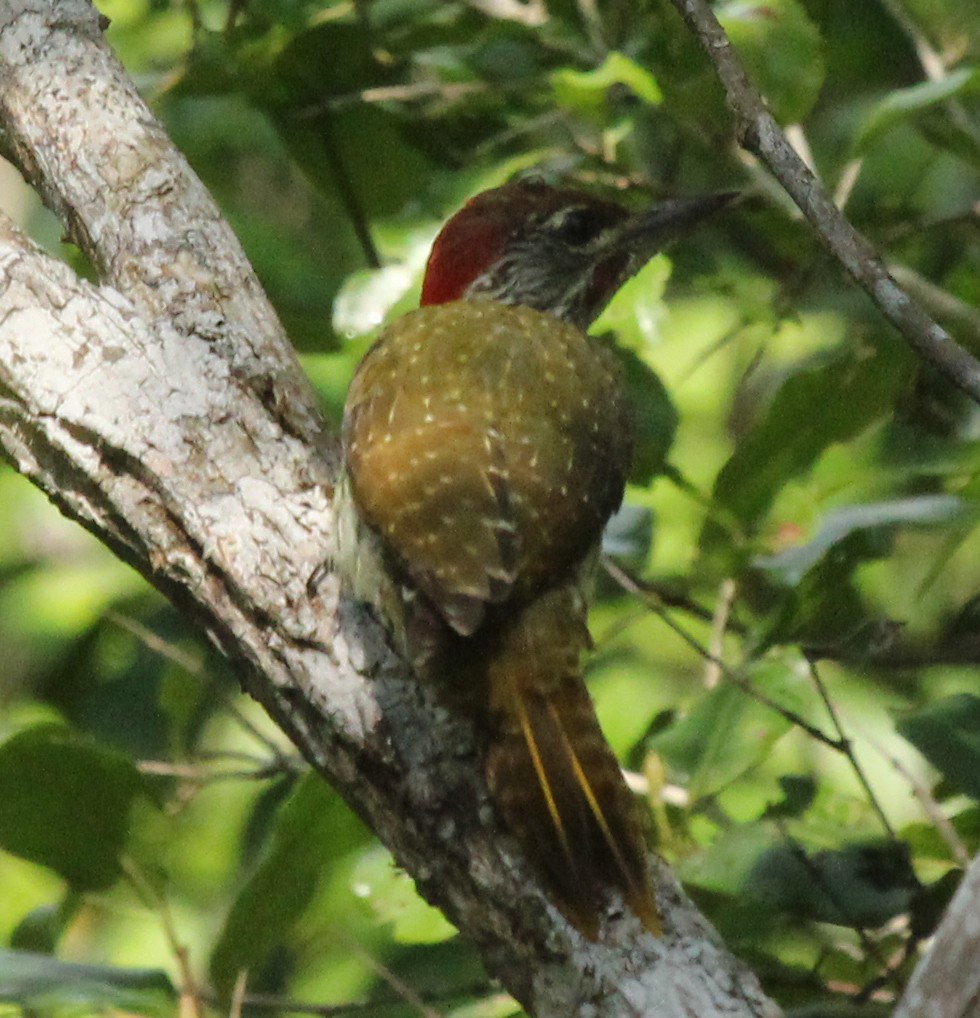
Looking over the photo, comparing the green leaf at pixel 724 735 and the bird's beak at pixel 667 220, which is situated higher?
the bird's beak at pixel 667 220

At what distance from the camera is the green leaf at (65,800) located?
8.64 ft

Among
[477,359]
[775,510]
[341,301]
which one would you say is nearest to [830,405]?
[775,510]

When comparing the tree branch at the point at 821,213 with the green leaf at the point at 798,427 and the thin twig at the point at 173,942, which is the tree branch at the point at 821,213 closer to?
the green leaf at the point at 798,427

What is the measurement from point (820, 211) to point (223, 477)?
94 cm

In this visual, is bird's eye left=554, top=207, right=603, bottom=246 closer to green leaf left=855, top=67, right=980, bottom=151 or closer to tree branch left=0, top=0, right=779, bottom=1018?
green leaf left=855, top=67, right=980, bottom=151

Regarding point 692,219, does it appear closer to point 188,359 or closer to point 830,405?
point 830,405

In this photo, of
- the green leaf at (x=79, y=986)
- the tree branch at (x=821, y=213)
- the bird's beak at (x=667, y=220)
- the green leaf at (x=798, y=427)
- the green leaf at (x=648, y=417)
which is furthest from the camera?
the bird's beak at (x=667, y=220)

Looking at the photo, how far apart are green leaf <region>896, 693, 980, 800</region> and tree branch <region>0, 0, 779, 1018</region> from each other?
1.68ft

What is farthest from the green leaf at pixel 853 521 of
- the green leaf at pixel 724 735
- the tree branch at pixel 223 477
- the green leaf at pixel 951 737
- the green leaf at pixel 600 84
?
the green leaf at pixel 600 84

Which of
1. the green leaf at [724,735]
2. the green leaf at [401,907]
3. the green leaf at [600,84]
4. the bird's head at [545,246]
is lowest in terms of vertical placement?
the green leaf at [401,907]

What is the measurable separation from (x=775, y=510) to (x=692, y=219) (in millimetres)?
657

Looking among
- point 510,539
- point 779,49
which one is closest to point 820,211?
point 510,539

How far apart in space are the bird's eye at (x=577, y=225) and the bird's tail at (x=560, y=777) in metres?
1.45

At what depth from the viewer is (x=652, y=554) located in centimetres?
337
